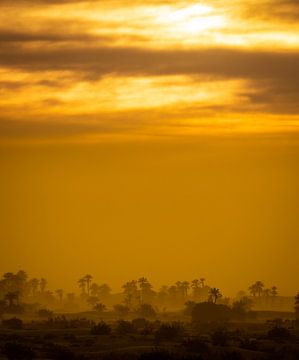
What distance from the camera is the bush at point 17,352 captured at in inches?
3004

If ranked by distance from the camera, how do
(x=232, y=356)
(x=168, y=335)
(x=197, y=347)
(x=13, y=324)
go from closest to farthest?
(x=232, y=356)
(x=197, y=347)
(x=168, y=335)
(x=13, y=324)

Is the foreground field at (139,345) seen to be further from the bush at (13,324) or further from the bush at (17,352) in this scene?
the bush at (13,324)

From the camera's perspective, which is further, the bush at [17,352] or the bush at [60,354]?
the bush at [60,354]

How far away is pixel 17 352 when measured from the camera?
3039 inches

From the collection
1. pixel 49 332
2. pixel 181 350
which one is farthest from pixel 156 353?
pixel 49 332

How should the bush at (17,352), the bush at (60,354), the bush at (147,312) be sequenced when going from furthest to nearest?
the bush at (147,312) → the bush at (60,354) → the bush at (17,352)

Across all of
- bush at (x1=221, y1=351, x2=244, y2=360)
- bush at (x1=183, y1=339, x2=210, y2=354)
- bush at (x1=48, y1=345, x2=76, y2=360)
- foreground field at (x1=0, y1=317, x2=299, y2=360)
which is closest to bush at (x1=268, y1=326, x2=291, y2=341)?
foreground field at (x1=0, y1=317, x2=299, y2=360)

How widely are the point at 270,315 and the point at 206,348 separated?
333 ft

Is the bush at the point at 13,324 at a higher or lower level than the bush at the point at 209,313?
lower

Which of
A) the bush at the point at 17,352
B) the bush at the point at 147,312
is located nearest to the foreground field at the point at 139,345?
the bush at the point at 17,352

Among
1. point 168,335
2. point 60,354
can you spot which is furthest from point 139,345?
point 60,354

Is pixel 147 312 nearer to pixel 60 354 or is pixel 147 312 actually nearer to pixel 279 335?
pixel 279 335

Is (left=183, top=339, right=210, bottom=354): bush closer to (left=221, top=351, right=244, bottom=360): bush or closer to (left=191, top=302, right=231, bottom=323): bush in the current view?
(left=221, top=351, right=244, bottom=360): bush

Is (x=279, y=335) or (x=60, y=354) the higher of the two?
(x=279, y=335)
